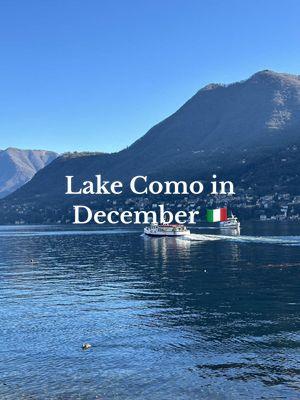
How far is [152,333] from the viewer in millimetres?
60625

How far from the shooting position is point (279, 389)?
42844 millimetres

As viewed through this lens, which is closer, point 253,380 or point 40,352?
point 253,380

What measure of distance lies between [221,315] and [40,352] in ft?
84.6

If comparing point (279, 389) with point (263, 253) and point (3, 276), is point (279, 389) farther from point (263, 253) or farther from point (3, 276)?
point (263, 253)

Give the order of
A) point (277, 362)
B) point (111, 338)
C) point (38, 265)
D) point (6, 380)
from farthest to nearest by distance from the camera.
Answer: point (38, 265) → point (111, 338) → point (277, 362) → point (6, 380)

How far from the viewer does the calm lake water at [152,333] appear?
4428 centimetres

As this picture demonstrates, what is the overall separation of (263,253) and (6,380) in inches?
4482

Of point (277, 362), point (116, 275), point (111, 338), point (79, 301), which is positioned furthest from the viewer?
point (116, 275)

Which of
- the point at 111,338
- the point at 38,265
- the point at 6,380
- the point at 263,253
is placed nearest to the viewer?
the point at 6,380

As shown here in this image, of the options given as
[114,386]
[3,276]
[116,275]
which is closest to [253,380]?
[114,386]

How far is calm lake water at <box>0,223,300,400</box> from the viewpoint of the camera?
145 feet

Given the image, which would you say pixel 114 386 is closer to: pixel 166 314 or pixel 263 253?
pixel 166 314

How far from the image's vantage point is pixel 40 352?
5378 centimetres

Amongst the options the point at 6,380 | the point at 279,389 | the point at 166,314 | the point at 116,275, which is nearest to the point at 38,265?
the point at 116,275
